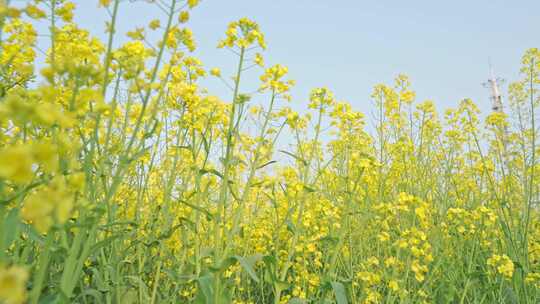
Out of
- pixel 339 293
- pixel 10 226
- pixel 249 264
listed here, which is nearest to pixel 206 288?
pixel 249 264

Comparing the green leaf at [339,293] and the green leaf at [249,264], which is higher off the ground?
the green leaf at [249,264]

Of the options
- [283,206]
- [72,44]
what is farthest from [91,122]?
[283,206]

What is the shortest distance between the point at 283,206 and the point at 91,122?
2.48m

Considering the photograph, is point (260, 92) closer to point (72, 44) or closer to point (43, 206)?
point (72, 44)

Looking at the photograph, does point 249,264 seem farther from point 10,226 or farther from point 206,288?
point 10,226

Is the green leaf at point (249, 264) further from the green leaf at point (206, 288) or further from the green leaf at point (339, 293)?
the green leaf at point (339, 293)

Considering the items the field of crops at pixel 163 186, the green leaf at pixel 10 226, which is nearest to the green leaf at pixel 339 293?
the field of crops at pixel 163 186

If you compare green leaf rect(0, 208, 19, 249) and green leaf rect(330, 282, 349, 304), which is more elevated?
green leaf rect(0, 208, 19, 249)

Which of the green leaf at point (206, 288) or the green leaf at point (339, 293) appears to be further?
the green leaf at point (339, 293)

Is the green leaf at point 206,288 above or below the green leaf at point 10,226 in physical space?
below

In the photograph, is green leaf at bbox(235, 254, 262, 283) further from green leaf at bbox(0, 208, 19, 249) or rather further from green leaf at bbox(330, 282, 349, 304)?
green leaf at bbox(0, 208, 19, 249)

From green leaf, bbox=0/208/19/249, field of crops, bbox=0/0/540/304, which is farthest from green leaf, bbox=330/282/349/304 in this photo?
green leaf, bbox=0/208/19/249

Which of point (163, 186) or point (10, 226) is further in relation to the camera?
point (163, 186)

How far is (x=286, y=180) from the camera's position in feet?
12.3
